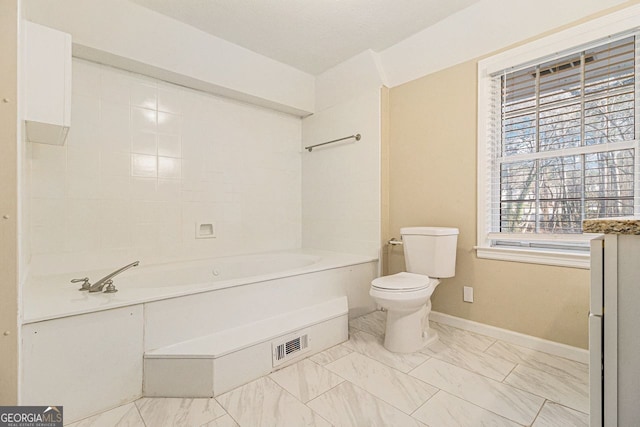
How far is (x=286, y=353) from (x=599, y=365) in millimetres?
1424

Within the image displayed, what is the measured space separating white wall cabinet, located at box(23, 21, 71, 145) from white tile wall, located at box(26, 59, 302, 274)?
670mm

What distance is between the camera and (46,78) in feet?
4.78

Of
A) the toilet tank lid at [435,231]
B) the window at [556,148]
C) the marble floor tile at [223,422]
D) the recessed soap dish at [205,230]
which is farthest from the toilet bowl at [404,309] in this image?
the recessed soap dish at [205,230]

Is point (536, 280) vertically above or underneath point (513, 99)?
underneath

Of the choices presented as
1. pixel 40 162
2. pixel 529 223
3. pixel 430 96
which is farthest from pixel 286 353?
pixel 430 96

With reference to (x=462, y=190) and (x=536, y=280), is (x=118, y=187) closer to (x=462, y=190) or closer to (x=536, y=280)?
(x=462, y=190)

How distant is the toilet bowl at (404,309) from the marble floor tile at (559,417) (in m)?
0.71

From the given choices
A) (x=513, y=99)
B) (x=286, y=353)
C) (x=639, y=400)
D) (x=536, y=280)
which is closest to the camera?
(x=639, y=400)

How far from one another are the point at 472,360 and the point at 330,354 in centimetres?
85

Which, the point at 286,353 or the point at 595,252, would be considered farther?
the point at 286,353

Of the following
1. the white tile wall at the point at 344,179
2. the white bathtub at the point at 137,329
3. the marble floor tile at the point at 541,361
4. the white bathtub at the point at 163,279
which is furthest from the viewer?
the white tile wall at the point at 344,179

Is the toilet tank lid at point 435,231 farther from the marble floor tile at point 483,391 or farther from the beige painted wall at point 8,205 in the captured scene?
the beige painted wall at point 8,205

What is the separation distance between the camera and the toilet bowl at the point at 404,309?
1.89 meters

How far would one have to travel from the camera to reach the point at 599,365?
32.0 inches
